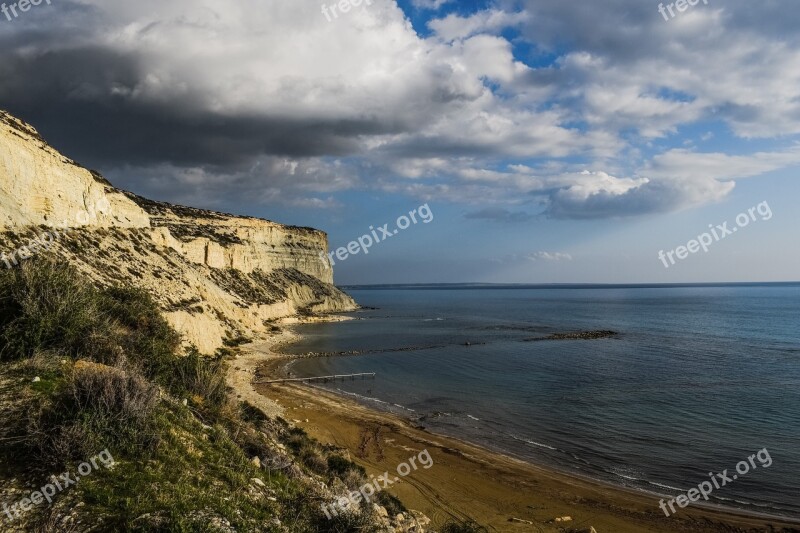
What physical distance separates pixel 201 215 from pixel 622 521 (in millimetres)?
87324

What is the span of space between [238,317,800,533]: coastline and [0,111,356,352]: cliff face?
14.5 metres

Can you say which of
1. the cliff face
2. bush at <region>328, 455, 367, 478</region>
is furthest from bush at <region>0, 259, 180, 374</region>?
bush at <region>328, 455, 367, 478</region>

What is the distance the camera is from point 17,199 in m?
28.7

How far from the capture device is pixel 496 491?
17.2 metres

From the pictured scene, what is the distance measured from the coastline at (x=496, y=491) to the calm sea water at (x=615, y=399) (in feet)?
4.15

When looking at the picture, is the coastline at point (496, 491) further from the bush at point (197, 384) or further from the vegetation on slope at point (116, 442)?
the bush at point (197, 384)

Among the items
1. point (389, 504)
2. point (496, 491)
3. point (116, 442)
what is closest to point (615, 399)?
point (496, 491)

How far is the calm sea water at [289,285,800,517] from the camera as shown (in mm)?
19625

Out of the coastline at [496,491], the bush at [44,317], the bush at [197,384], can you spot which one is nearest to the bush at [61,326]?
the bush at [44,317]

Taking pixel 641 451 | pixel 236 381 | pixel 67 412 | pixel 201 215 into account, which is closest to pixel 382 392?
pixel 236 381

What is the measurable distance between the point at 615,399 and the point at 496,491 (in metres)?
16.9

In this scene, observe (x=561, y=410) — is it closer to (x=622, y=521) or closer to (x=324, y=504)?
(x=622, y=521)

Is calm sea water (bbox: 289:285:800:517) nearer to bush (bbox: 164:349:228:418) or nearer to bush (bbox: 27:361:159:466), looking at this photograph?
bush (bbox: 164:349:228:418)

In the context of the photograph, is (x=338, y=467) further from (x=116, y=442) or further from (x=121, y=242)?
(x=121, y=242)
